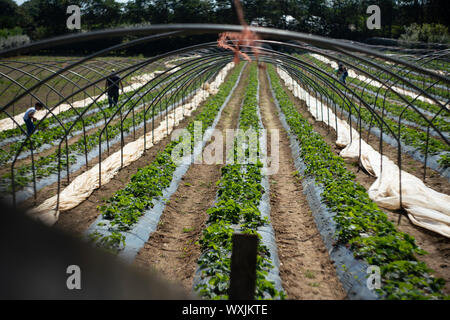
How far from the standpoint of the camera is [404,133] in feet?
43.3

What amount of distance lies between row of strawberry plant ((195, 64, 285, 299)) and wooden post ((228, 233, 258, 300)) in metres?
1.76

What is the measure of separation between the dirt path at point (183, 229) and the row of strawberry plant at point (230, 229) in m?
0.36

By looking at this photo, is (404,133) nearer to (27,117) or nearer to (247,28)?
(247,28)

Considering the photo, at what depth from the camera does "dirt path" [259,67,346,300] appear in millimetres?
5504

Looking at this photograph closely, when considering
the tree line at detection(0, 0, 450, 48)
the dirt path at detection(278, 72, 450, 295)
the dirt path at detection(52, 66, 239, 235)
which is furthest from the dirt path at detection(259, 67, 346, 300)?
the tree line at detection(0, 0, 450, 48)

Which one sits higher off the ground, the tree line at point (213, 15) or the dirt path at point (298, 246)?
the tree line at point (213, 15)

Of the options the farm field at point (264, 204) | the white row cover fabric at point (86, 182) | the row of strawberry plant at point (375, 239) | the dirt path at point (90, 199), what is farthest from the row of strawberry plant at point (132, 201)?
the row of strawberry plant at point (375, 239)

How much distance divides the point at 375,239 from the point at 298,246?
5.38 ft

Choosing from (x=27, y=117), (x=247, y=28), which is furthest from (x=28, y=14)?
(x=247, y=28)

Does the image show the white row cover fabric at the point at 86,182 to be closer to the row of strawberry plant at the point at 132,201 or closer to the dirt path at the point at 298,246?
the row of strawberry plant at the point at 132,201

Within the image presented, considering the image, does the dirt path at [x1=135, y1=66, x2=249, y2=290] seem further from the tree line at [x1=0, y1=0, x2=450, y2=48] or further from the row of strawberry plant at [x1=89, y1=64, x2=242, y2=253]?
the tree line at [x1=0, y1=0, x2=450, y2=48]

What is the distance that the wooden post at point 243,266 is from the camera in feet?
9.54

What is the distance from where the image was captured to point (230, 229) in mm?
6395

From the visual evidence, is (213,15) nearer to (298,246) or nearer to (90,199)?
(90,199)
